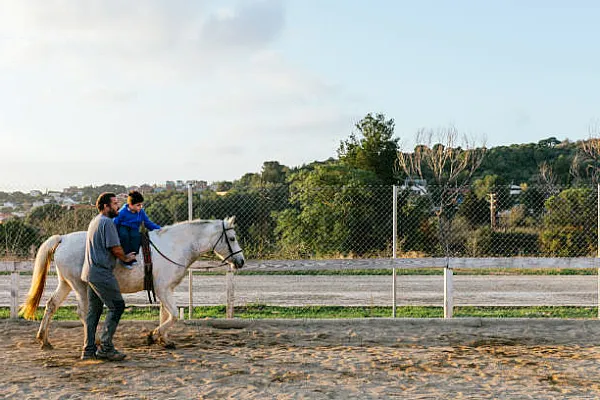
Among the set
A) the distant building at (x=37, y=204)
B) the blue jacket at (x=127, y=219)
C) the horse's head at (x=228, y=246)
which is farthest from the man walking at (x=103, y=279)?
the distant building at (x=37, y=204)

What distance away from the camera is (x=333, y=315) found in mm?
10562

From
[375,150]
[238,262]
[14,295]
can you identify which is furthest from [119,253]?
Answer: [375,150]

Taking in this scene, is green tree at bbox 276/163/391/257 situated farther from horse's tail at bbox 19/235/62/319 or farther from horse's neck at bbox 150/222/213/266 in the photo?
horse's tail at bbox 19/235/62/319

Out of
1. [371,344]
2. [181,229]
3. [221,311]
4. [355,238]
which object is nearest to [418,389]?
[371,344]

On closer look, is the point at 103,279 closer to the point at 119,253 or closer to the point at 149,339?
the point at 119,253

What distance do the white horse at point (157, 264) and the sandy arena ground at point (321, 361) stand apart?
447mm

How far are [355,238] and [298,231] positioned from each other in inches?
52.0

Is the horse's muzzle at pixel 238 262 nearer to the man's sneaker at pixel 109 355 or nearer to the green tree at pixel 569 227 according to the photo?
the man's sneaker at pixel 109 355

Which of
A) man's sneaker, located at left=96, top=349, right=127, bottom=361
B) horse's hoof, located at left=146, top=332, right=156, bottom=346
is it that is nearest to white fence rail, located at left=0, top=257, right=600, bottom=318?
horse's hoof, located at left=146, top=332, right=156, bottom=346

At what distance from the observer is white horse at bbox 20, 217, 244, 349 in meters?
7.83

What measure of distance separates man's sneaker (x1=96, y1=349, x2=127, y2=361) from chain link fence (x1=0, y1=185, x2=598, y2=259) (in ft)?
14.3

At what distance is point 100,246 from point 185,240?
4.62 feet

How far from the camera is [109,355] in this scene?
279 inches

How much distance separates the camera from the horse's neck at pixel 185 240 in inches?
326
